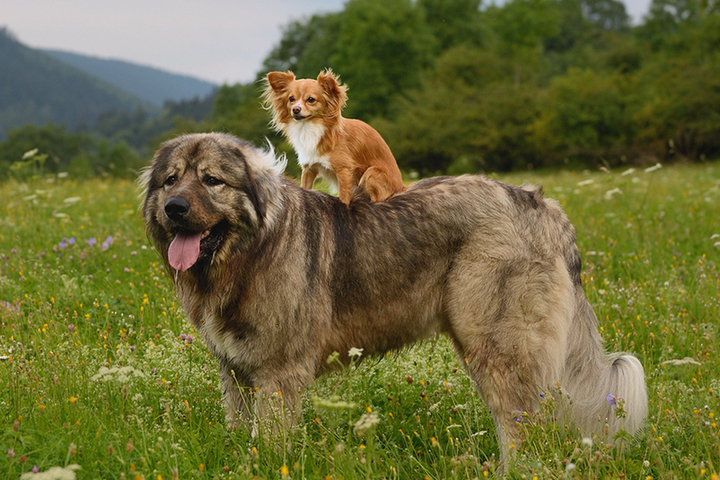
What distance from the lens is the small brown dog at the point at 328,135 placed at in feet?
10.8

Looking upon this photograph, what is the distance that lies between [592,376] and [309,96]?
2365mm

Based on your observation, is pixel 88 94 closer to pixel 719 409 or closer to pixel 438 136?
pixel 438 136

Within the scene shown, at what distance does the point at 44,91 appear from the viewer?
7042 inches

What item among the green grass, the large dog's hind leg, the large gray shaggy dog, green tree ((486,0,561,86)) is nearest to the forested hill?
green tree ((486,0,561,86))

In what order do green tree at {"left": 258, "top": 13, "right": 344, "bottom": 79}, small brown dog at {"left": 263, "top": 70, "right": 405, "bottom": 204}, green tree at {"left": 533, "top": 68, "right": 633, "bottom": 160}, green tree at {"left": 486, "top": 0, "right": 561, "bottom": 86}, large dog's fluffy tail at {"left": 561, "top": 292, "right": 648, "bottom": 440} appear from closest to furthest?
small brown dog at {"left": 263, "top": 70, "right": 405, "bottom": 204}, large dog's fluffy tail at {"left": 561, "top": 292, "right": 648, "bottom": 440}, green tree at {"left": 533, "top": 68, "right": 633, "bottom": 160}, green tree at {"left": 486, "top": 0, "right": 561, "bottom": 86}, green tree at {"left": 258, "top": 13, "right": 344, "bottom": 79}

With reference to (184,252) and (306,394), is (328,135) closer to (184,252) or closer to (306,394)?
(184,252)

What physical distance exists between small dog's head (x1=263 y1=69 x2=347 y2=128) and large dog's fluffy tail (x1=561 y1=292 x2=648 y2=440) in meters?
1.89

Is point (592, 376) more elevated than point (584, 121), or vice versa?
point (584, 121)

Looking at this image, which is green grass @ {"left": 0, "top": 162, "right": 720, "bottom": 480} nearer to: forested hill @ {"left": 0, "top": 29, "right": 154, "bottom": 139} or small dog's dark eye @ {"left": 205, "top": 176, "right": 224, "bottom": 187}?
small dog's dark eye @ {"left": 205, "top": 176, "right": 224, "bottom": 187}

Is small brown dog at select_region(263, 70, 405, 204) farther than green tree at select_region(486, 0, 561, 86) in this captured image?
No

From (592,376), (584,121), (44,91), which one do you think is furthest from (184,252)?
(44,91)

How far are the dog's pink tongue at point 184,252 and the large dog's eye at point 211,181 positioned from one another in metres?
0.28

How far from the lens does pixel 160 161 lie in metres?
3.26

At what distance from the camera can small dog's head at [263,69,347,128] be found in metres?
3.25
